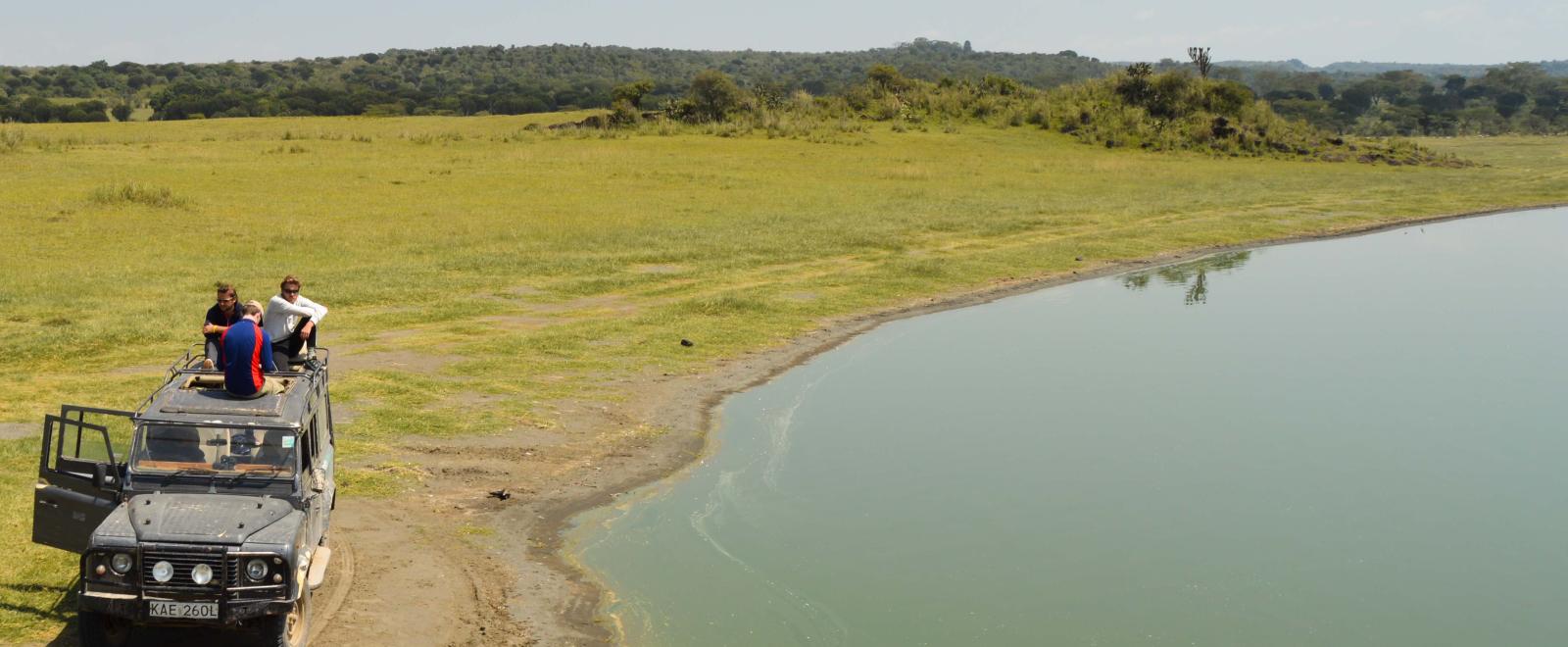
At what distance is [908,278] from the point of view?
35.4m

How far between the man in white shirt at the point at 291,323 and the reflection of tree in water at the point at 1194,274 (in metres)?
25.9

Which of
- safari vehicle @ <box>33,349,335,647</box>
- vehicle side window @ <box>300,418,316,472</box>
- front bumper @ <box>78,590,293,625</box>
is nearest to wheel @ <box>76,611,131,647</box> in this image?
safari vehicle @ <box>33,349,335,647</box>

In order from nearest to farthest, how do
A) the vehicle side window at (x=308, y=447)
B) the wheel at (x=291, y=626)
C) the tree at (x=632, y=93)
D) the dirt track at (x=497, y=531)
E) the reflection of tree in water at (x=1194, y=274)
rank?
the wheel at (x=291, y=626) < the vehicle side window at (x=308, y=447) < the dirt track at (x=497, y=531) < the reflection of tree in water at (x=1194, y=274) < the tree at (x=632, y=93)

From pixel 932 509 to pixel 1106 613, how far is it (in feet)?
11.8

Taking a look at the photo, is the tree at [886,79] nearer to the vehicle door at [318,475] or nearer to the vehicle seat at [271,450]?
the vehicle door at [318,475]

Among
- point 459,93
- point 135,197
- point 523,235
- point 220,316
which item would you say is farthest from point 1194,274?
point 459,93

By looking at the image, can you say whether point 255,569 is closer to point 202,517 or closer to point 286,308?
point 202,517

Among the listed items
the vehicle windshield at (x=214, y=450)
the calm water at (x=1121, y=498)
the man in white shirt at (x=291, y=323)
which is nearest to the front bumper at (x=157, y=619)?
the vehicle windshield at (x=214, y=450)

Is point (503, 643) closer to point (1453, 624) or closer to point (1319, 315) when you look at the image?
point (1453, 624)

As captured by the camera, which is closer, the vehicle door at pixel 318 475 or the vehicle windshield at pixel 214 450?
the vehicle windshield at pixel 214 450

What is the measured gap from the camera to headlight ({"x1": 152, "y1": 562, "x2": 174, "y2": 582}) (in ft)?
33.8

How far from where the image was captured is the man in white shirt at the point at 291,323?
13609 millimetres

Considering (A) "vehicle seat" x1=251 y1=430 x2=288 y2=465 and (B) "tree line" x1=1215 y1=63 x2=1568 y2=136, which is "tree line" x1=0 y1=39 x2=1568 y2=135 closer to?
(B) "tree line" x1=1215 y1=63 x2=1568 y2=136

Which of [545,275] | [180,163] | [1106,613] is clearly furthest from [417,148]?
[1106,613]
